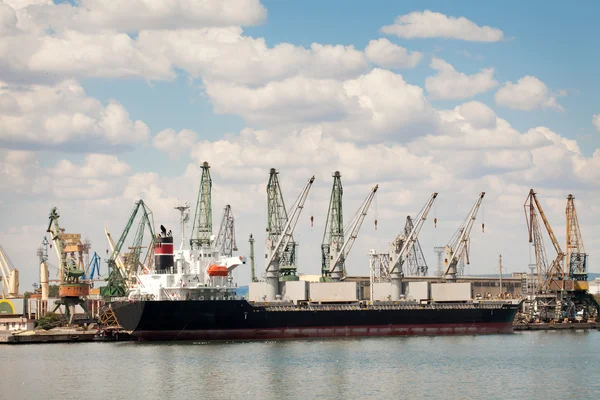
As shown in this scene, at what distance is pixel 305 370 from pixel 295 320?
2379 centimetres

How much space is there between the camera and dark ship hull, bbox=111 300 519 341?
251ft

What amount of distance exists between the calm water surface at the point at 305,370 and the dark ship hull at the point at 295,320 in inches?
85.3

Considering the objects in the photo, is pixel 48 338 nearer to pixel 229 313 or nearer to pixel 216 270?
pixel 216 270

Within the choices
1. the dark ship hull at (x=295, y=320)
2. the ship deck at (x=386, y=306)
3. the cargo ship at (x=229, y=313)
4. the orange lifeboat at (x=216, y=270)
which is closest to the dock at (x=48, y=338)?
the dark ship hull at (x=295, y=320)

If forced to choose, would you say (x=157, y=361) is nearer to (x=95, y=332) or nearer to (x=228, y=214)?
(x=95, y=332)

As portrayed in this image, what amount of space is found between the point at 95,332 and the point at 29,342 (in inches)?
253

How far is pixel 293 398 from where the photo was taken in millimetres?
48938

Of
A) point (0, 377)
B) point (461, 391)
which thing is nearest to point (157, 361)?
point (0, 377)

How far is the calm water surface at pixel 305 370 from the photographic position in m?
51.0

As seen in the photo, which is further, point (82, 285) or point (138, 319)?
point (82, 285)

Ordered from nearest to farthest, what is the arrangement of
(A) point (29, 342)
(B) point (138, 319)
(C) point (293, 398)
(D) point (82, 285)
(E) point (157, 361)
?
(C) point (293, 398), (E) point (157, 361), (B) point (138, 319), (A) point (29, 342), (D) point (82, 285)

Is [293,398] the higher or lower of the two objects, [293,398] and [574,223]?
the lower

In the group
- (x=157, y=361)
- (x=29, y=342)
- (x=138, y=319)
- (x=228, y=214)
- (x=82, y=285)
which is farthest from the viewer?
(x=228, y=214)

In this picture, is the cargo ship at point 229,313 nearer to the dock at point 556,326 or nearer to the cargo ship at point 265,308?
the cargo ship at point 265,308
